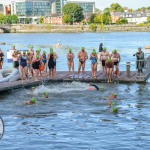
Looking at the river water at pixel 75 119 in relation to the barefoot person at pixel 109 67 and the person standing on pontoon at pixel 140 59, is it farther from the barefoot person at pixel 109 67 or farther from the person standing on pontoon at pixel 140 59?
the person standing on pontoon at pixel 140 59

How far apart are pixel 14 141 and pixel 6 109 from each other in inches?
200

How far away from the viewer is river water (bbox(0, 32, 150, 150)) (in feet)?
56.3

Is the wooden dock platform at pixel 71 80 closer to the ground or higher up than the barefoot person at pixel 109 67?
closer to the ground

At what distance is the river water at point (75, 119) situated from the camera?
1716cm

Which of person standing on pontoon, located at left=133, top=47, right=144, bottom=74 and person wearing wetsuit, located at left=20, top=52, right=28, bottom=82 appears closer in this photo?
person wearing wetsuit, located at left=20, top=52, right=28, bottom=82

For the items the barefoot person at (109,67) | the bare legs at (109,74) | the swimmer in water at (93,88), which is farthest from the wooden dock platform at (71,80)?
the swimmer in water at (93,88)

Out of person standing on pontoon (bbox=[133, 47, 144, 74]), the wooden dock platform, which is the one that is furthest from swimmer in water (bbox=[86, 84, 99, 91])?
person standing on pontoon (bbox=[133, 47, 144, 74])

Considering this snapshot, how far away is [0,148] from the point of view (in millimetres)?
16625

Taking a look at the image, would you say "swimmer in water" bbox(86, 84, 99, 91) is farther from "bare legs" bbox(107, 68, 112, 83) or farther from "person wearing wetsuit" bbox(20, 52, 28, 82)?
"person wearing wetsuit" bbox(20, 52, 28, 82)

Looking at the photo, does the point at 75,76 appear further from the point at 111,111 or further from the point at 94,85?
the point at 111,111

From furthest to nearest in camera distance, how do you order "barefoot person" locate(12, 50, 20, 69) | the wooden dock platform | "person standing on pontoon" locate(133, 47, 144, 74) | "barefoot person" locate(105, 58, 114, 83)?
"person standing on pontoon" locate(133, 47, 144, 74), "barefoot person" locate(12, 50, 20, 69), "barefoot person" locate(105, 58, 114, 83), the wooden dock platform

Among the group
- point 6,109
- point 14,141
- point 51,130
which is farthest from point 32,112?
point 14,141

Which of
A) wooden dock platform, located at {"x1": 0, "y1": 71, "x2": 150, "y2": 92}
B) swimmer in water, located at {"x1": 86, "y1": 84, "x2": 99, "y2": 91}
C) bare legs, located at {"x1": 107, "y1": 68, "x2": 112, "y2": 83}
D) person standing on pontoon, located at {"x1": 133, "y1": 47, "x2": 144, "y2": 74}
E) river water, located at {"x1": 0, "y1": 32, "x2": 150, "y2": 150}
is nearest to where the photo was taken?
river water, located at {"x1": 0, "y1": 32, "x2": 150, "y2": 150}

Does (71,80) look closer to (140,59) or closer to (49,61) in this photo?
(49,61)
